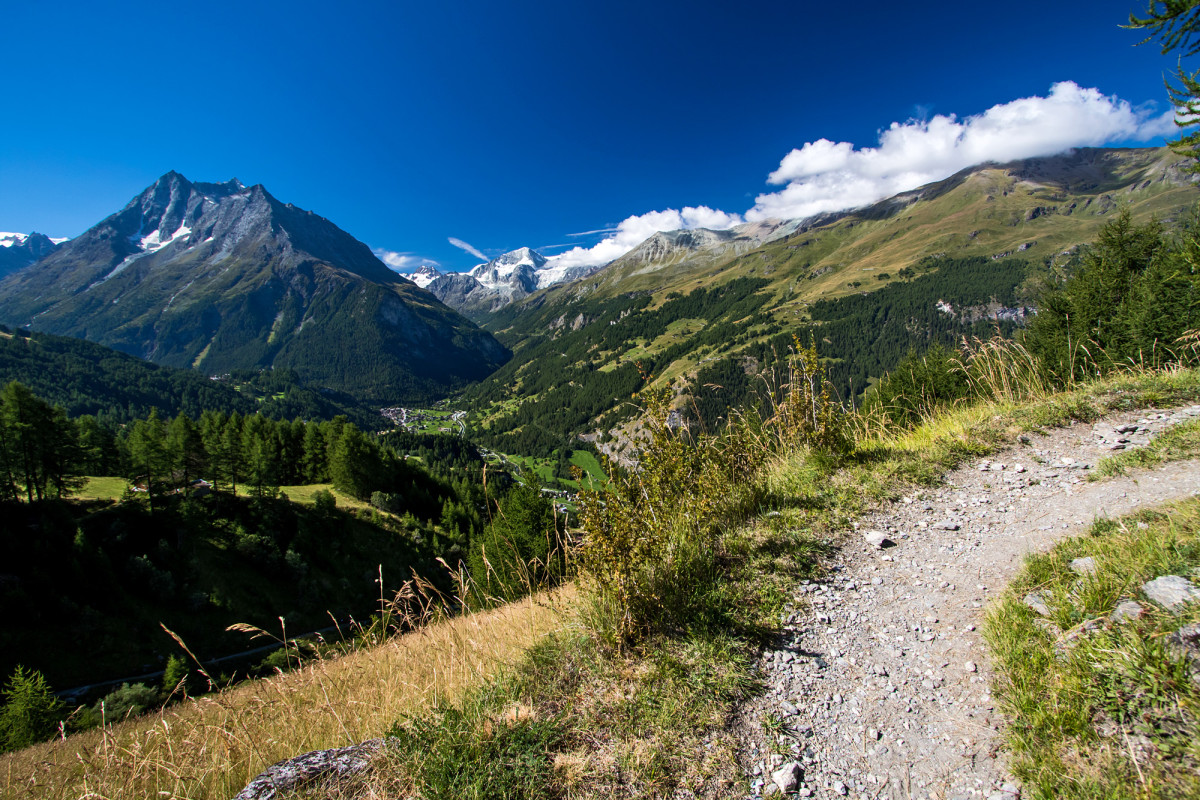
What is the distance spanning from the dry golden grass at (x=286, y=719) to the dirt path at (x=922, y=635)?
7.29ft

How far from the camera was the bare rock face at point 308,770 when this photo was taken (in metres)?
2.75

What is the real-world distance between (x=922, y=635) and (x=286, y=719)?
575cm

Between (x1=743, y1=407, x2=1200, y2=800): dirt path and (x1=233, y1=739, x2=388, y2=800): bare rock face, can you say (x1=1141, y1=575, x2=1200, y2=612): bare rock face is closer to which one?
(x1=743, y1=407, x2=1200, y2=800): dirt path

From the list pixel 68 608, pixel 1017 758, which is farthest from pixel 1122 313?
pixel 68 608

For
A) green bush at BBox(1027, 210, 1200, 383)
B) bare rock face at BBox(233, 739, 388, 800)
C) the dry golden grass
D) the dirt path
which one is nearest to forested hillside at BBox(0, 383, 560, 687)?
the dry golden grass

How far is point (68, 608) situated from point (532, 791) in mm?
49879

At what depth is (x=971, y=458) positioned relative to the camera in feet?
22.1

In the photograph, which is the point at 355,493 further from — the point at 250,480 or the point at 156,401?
the point at 156,401

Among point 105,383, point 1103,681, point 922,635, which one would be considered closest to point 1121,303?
point 922,635

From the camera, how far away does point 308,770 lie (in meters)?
2.83

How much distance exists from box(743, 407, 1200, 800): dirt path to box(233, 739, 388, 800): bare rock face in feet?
8.56

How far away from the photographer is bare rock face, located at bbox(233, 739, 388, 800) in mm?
2746

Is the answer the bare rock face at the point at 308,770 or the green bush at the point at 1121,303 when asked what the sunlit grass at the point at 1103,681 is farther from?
the green bush at the point at 1121,303

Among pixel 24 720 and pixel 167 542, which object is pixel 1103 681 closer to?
pixel 24 720
